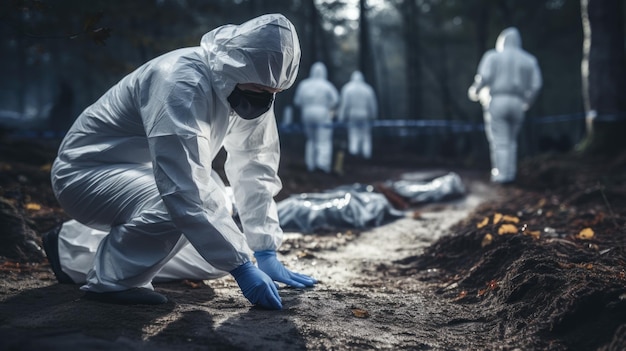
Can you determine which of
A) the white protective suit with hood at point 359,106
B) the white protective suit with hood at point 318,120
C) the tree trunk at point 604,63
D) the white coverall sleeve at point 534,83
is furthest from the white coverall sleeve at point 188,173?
the white protective suit with hood at point 359,106

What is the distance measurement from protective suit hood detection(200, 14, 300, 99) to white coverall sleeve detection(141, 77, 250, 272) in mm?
166

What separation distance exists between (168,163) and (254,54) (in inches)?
25.1

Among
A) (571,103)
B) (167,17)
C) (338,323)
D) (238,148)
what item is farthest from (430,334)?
(571,103)

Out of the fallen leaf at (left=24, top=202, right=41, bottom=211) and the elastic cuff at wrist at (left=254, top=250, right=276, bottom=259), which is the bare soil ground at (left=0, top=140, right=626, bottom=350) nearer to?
the fallen leaf at (left=24, top=202, right=41, bottom=211)

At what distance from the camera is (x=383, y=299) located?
332cm

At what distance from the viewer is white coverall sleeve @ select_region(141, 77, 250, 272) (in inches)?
103

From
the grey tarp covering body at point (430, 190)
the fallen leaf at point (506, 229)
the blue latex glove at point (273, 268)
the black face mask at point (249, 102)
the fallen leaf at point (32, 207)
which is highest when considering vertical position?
the black face mask at point (249, 102)

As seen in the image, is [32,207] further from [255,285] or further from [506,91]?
[506,91]

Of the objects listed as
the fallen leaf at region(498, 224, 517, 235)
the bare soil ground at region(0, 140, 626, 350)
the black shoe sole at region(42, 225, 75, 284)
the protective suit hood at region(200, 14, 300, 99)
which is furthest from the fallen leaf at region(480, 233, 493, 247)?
the black shoe sole at region(42, 225, 75, 284)

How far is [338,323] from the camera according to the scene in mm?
2738

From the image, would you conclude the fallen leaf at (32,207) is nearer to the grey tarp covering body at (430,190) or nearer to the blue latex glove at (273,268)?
the blue latex glove at (273,268)

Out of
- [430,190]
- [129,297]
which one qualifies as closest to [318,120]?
[430,190]

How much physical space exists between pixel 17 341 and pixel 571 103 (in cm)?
3153

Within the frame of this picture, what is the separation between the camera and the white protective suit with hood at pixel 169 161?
8.71 ft
